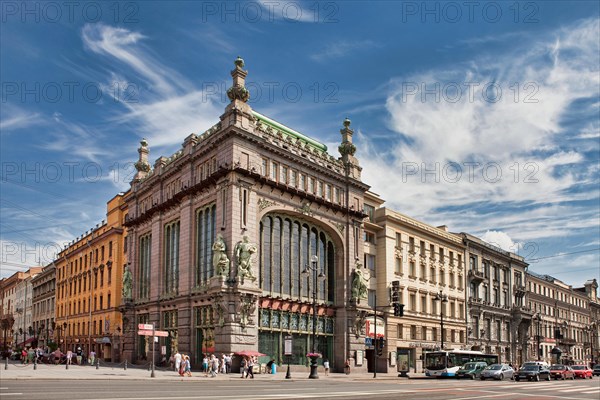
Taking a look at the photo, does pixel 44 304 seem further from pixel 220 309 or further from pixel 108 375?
pixel 108 375

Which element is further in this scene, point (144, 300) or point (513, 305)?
point (513, 305)

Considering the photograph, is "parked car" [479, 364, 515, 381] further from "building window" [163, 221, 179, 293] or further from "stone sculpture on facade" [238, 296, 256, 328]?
"building window" [163, 221, 179, 293]

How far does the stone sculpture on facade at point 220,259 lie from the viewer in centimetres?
4638

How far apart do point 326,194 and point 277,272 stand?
995cm

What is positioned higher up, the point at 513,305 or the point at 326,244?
the point at 326,244

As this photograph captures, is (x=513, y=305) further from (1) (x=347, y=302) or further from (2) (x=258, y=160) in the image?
(2) (x=258, y=160)

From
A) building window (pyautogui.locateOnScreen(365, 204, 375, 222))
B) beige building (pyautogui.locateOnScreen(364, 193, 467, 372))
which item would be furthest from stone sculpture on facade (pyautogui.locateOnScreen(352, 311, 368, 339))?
building window (pyautogui.locateOnScreen(365, 204, 375, 222))

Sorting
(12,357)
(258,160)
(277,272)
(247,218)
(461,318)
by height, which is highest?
(258,160)

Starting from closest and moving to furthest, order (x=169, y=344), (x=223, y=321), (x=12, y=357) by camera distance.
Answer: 1. (x=223, y=321)
2. (x=169, y=344)
3. (x=12, y=357)

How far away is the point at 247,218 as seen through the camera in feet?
161

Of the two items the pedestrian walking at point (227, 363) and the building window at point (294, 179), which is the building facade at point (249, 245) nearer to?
the building window at point (294, 179)

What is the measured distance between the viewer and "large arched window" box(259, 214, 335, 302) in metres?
52.1

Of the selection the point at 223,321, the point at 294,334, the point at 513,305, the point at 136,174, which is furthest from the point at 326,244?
the point at 513,305

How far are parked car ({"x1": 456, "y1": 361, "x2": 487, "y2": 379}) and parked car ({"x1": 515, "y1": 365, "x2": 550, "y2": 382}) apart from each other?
4342 mm
